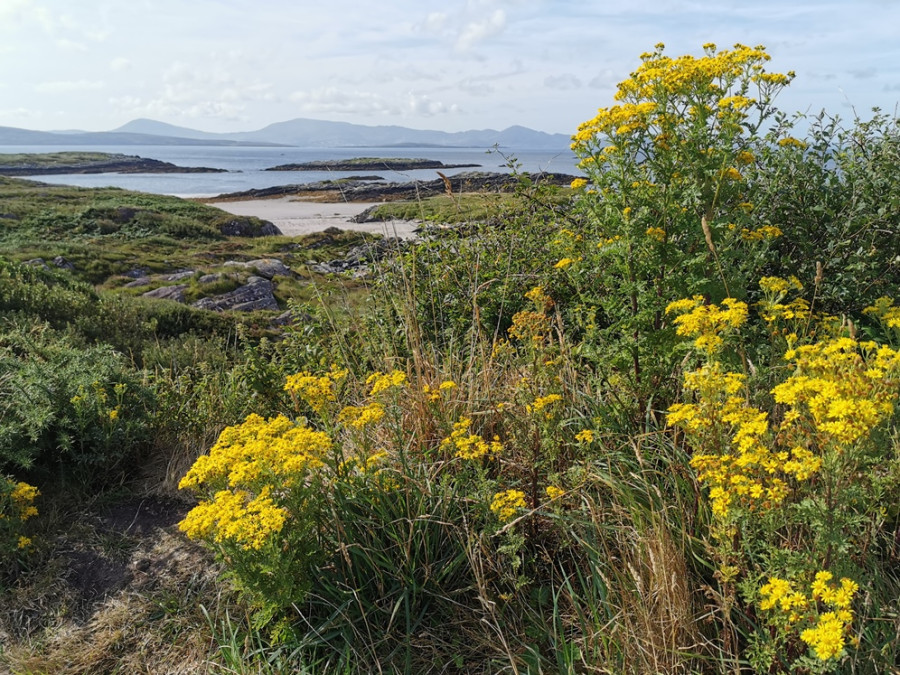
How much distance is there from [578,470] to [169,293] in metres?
20.5

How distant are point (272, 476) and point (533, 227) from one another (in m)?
3.53

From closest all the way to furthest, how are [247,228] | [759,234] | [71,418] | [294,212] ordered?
[759,234] → [71,418] → [247,228] → [294,212]

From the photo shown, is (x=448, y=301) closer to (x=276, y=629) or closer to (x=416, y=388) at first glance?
(x=416, y=388)

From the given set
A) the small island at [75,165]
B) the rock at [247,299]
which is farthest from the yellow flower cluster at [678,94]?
the small island at [75,165]

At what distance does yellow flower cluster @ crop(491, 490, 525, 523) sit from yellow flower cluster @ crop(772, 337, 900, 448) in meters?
0.97

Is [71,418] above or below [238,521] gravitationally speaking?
below

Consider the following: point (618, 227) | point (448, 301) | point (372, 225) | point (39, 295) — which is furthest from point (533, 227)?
point (372, 225)

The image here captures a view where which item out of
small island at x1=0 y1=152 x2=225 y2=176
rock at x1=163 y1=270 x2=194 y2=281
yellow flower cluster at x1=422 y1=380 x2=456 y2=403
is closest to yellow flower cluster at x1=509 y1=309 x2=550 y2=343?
yellow flower cluster at x1=422 y1=380 x2=456 y2=403

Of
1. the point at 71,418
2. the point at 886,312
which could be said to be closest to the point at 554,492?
the point at 886,312

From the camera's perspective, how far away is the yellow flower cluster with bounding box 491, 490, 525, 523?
7.34ft

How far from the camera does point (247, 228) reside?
40.0 m

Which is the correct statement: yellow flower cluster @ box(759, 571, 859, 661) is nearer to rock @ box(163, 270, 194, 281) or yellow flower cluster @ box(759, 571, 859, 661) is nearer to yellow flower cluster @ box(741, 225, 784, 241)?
yellow flower cluster @ box(741, 225, 784, 241)

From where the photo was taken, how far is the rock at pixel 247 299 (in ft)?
63.2

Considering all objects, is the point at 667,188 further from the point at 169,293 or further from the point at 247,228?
the point at 247,228
